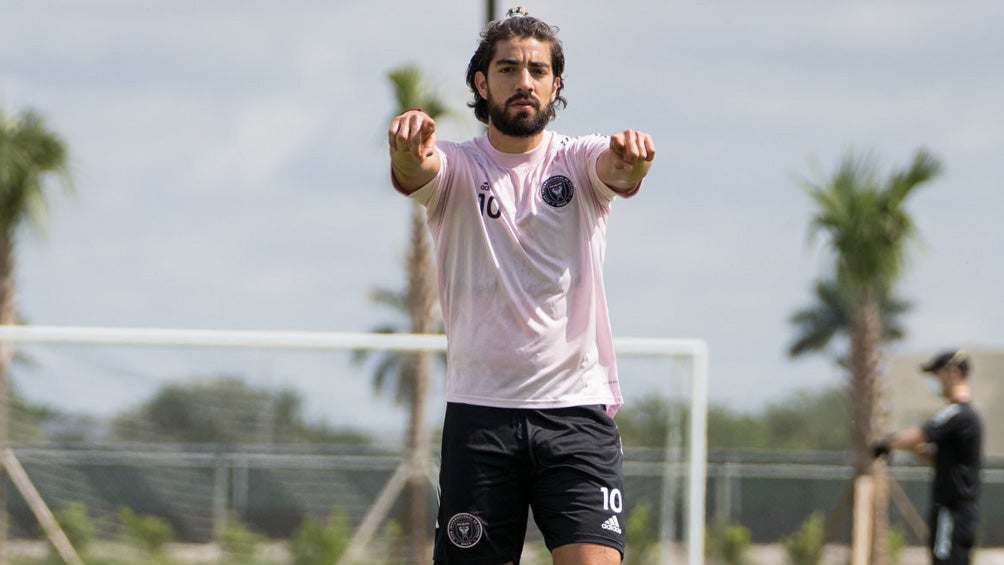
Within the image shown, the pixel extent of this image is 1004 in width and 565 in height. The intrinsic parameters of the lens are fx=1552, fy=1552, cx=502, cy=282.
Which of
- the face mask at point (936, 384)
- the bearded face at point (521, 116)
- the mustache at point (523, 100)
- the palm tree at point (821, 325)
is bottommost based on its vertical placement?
the palm tree at point (821, 325)

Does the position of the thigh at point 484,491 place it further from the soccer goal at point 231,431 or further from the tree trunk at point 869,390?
the tree trunk at point 869,390

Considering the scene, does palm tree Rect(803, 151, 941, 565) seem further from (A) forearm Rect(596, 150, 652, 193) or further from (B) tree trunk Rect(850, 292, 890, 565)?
(A) forearm Rect(596, 150, 652, 193)

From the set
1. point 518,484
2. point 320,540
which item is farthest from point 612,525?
point 320,540

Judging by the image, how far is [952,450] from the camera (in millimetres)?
10109

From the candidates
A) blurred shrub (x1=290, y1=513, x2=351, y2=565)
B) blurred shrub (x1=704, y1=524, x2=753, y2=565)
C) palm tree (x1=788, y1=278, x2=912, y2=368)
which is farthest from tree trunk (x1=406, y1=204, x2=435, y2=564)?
palm tree (x1=788, y1=278, x2=912, y2=368)

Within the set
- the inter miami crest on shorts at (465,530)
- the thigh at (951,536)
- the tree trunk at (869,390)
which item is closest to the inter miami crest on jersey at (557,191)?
the inter miami crest on shorts at (465,530)

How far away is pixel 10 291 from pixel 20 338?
6457mm

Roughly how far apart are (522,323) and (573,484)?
52 centimetres

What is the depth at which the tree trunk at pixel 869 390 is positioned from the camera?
15.8 m

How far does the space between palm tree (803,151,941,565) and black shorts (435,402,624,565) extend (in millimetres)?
10857

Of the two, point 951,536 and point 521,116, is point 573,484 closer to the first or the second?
point 521,116

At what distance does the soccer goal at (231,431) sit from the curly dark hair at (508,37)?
5.11 metres

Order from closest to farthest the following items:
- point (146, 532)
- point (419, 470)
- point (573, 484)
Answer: point (573, 484) → point (146, 532) → point (419, 470)

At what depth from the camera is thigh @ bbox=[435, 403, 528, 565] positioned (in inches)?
189
